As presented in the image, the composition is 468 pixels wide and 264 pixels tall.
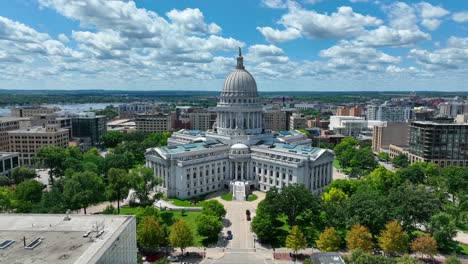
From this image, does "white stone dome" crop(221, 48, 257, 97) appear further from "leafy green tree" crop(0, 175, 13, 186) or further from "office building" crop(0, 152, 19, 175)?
"office building" crop(0, 152, 19, 175)

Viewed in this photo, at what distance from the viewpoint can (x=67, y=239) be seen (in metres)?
47.7

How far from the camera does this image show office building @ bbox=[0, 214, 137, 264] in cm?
4247

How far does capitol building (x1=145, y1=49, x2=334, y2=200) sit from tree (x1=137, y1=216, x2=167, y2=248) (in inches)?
1450

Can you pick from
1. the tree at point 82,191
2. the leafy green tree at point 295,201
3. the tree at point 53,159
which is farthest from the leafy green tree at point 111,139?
the leafy green tree at point 295,201

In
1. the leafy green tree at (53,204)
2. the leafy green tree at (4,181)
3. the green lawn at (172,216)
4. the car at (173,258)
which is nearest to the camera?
the car at (173,258)

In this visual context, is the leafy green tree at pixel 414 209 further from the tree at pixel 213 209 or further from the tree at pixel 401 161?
the tree at pixel 401 161

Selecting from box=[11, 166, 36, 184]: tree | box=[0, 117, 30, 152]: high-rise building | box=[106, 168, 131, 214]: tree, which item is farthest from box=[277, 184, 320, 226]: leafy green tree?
box=[0, 117, 30, 152]: high-rise building

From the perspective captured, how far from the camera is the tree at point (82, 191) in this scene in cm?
8294

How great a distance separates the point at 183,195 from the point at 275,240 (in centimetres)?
3949

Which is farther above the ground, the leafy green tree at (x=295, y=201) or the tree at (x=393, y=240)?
the leafy green tree at (x=295, y=201)

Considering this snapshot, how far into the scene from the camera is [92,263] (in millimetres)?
40125

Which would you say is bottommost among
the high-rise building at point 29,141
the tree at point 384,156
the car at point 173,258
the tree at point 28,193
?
the car at point 173,258

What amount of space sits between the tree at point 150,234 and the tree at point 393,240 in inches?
1694

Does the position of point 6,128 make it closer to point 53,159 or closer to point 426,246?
point 53,159
